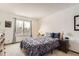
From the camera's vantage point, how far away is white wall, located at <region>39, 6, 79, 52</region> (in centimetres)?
161

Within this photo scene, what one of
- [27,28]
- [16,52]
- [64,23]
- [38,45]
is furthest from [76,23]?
[16,52]

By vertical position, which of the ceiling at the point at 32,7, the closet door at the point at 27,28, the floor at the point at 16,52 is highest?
the ceiling at the point at 32,7

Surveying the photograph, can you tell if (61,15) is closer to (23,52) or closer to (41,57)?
(41,57)

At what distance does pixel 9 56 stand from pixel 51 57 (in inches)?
33.7

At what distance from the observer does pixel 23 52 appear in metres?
1.62

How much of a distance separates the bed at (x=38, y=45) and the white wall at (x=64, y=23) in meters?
0.22

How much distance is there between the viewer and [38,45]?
159cm

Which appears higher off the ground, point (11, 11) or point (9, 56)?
point (11, 11)

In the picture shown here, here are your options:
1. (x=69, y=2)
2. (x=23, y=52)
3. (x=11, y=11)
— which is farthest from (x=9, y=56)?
(x=69, y=2)

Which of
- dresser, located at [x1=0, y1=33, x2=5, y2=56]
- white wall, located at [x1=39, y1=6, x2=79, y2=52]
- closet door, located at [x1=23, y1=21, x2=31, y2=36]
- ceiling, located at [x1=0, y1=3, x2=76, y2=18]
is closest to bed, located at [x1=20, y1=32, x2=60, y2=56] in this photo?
closet door, located at [x1=23, y1=21, x2=31, y2=36]

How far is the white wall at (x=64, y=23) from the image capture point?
1613 mm

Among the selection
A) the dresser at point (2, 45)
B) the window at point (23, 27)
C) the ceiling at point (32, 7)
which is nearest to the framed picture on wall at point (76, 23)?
the ceiling at point (32, 7)

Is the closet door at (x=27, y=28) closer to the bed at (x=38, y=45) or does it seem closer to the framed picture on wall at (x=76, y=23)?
the bed at (x=38, y=45)

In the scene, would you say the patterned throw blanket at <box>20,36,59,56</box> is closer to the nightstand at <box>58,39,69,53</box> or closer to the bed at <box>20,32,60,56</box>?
the bed at <box>20,32,60,56</box>
